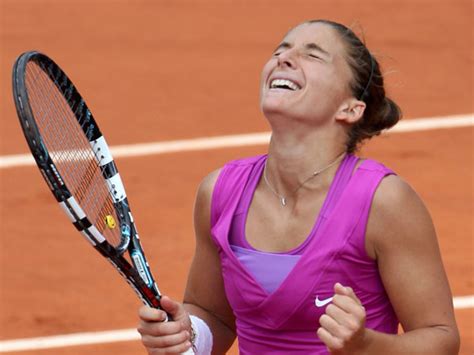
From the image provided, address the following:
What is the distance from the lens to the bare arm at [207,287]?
4.78 metres

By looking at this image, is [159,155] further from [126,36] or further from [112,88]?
[126,36]

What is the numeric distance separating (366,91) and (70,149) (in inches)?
40.5

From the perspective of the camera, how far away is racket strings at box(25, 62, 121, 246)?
180 inches

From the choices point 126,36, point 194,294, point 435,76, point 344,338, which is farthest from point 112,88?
point 344,338

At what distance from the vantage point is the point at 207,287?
16.0 feet

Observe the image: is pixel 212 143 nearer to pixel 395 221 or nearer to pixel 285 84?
pixel 285 84

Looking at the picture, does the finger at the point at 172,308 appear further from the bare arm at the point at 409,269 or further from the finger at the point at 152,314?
the bare arm at the point at 409,269

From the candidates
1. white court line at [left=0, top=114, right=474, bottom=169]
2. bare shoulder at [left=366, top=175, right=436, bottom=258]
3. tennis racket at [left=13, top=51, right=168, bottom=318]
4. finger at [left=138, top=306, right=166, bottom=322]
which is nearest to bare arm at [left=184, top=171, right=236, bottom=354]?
tennis racket at [left=13, top=51, right=168, bottom=318]

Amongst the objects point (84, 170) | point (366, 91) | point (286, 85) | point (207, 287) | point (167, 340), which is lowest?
point (207, 287)

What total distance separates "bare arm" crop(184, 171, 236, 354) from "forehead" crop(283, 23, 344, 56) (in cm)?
54

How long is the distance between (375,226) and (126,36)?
7101mm

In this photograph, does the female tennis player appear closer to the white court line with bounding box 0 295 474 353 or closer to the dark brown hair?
the dark brown hair

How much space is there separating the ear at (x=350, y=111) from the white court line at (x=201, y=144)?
4552 mm

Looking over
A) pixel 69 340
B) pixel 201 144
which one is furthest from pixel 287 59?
pixel 201 144
